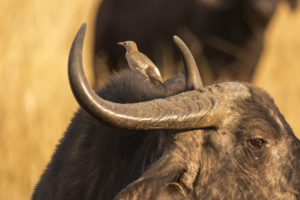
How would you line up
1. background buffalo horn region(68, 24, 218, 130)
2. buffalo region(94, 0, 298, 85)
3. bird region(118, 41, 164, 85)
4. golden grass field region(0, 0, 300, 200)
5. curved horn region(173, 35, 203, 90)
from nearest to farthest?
background buffalo horn region(68, 24, 218, 130) < curved horn region(173, 35, 203, 90) < bird region(118, 41, 164, 85) < golden grass field region(0, 0, 300, 200) < buffalo region(94, 0, 298, 85)

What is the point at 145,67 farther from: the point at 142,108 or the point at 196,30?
the point at 196,30

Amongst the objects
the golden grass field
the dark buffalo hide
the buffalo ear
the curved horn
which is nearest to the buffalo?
the buffalo ear

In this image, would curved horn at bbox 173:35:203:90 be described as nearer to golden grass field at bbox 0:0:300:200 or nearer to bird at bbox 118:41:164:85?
bird at bbox 118:41:164:85

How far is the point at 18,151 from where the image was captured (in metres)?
6.71

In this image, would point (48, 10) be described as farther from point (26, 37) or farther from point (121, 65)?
point (121, 65)

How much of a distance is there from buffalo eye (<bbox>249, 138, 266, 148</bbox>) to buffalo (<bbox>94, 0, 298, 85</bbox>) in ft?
23.3

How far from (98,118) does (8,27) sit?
168 inches

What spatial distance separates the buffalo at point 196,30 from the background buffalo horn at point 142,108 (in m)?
7.14

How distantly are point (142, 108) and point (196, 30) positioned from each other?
782 centimetres

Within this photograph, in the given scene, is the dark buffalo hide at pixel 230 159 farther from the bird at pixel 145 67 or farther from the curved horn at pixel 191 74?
the bird at pixel 145 67

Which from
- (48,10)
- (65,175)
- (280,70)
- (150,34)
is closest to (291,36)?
(280,70)

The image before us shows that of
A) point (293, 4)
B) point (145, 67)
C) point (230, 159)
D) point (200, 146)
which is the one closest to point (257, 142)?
point (230, 159)

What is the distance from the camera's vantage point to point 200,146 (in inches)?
118

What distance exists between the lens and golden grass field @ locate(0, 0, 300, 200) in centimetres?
659
